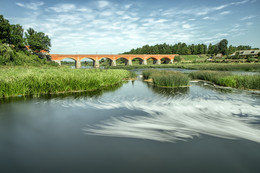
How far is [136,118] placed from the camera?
24.0ft

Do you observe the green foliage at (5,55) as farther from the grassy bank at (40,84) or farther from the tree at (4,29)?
the grassy bank at (40,84)

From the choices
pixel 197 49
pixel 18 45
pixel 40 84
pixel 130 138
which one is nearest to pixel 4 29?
pixel 18 45

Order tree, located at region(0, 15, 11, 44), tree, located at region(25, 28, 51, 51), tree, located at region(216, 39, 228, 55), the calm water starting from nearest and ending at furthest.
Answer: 1. the calm water
2. tree, located at region(0, 15, 11, 44)
3. tree, located at region(25, 28, 51, 51)
4. tree, located at region(216, 39, 228, 55)

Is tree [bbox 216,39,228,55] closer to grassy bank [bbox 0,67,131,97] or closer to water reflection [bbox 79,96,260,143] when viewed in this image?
water reflection [bbox 79,96,260,143]

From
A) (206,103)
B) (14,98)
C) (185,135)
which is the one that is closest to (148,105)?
(206,103)

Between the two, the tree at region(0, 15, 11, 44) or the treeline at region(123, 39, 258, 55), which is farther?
the treeline at region(123, 39, 258, 55)

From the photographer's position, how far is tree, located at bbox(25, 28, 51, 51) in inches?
2174

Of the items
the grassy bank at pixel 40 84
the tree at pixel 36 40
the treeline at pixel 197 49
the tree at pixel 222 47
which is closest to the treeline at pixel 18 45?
the tree at pixel 36 40

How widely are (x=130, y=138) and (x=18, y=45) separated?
2134 inches

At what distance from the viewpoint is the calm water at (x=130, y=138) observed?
4113mm

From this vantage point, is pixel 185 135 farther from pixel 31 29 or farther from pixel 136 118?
pixel 31 29

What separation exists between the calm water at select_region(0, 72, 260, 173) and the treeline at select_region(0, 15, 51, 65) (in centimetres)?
2952

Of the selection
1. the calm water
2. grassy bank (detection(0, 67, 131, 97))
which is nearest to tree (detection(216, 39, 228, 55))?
grassy bank (detection(0, 67, 131, 97))

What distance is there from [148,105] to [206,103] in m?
3.22
